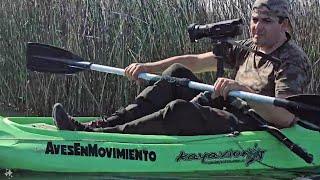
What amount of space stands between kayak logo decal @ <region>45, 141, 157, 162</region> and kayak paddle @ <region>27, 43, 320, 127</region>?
0.63 m

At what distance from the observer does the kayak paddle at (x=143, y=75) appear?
4.38 meters

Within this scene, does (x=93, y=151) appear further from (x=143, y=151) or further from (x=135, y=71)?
(x=135, y=71)

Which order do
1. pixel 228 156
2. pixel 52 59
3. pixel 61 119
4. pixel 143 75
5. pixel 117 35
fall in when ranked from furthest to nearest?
pixel 117 35 → pixel 52 59 → pixel 143 75 → pixel 228 156 → pixel 61 119

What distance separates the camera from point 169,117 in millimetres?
4594

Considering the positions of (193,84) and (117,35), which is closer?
(193,84)

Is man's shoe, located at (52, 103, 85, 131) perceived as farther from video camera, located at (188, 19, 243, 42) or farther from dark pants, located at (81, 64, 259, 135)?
video camera, located at (188, 19, 243, 42)

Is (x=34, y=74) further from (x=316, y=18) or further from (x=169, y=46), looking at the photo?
(x=316, y=18)

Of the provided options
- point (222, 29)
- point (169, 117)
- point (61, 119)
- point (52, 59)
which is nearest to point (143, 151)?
point (169, 117)

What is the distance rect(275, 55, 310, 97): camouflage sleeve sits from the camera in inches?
179

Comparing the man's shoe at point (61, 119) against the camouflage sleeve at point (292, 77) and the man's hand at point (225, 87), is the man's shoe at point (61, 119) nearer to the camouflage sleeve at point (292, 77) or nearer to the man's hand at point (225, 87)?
the man's hand at point (225, 87)

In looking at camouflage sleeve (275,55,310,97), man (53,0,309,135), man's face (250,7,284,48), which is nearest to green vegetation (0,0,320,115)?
man (53,0,309,135)

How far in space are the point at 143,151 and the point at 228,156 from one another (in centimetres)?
58

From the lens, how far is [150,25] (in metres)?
6.59

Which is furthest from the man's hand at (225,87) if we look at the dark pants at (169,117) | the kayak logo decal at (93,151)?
the kayak logo decal at (93,151)
